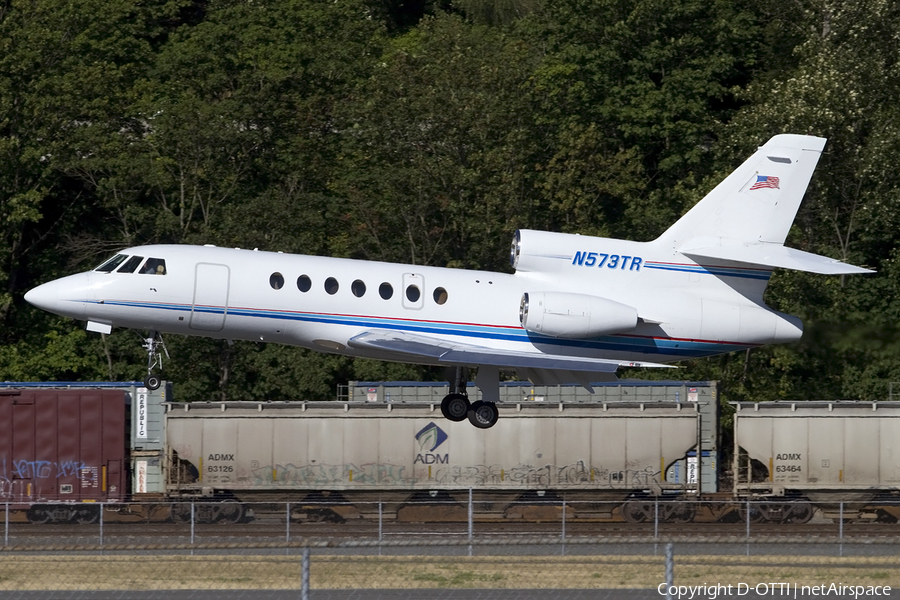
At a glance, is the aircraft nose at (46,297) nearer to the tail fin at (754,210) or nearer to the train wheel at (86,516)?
the train wheel at (86,516)

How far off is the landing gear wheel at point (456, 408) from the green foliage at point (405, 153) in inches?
649

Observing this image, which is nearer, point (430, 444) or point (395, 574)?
point (395, 574)

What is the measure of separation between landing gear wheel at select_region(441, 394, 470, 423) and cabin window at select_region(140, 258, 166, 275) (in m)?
5.81

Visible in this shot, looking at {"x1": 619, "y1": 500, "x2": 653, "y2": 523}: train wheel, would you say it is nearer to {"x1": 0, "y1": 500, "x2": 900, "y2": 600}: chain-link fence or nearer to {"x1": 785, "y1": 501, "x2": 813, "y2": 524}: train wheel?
{"x1": 0, "y1": 500, "x2": 900, "y2": 600}: chain-link fence

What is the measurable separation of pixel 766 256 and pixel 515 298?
193 inches

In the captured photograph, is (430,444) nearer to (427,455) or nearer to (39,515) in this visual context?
(427,455)

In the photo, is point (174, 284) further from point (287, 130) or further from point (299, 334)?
point (287, 130)

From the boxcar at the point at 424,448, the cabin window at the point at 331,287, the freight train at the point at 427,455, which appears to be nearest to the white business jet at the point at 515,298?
the cabin window at the point at 331,287

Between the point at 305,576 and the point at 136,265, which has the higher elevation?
the point at 136,265

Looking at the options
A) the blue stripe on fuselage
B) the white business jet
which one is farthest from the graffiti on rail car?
the blue stripe on fuselage

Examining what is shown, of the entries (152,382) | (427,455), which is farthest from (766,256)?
(152,382)

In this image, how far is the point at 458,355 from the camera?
74.7 feet

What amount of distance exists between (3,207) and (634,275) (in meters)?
26.9

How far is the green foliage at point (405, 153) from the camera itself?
42.8 meters
